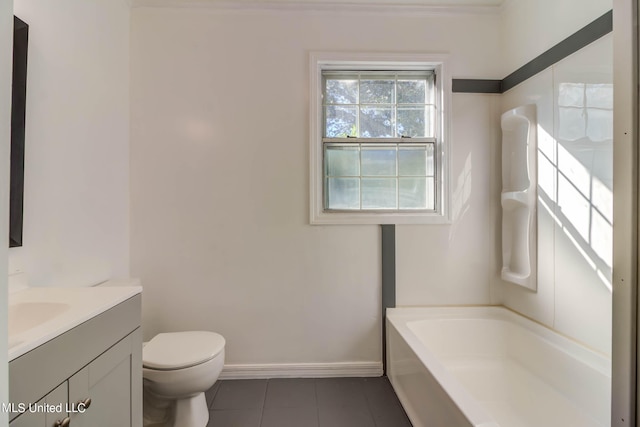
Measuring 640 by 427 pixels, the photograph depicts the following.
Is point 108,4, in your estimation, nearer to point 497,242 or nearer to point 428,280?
point 428,280

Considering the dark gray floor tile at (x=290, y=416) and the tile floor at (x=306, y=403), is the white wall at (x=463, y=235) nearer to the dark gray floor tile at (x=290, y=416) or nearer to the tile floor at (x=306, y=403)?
the tile floor at (x=306, y=403)

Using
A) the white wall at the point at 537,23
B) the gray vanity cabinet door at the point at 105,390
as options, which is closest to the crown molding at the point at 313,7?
the white wall at the point at 537,23

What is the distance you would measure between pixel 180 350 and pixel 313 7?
2279 millimetres

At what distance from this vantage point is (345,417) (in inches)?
64.7

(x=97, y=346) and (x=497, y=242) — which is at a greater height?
(x=497, y=242)

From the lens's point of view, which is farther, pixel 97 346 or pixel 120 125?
pixel 120 125

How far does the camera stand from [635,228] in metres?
0.58

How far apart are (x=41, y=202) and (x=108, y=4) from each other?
4.27ft

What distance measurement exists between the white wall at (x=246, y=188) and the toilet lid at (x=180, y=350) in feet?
1.13

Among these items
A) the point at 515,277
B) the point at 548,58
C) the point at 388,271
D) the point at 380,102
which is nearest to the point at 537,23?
the point at 548,58

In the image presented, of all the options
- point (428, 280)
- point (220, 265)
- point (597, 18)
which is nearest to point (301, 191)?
point (220, 265)

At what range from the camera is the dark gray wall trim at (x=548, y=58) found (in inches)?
54.8

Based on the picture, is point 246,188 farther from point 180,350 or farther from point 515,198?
point 515,198

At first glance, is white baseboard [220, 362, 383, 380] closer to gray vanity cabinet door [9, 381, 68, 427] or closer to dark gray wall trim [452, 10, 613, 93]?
gray vanity cabinet door [9, 381, 68, 427]
